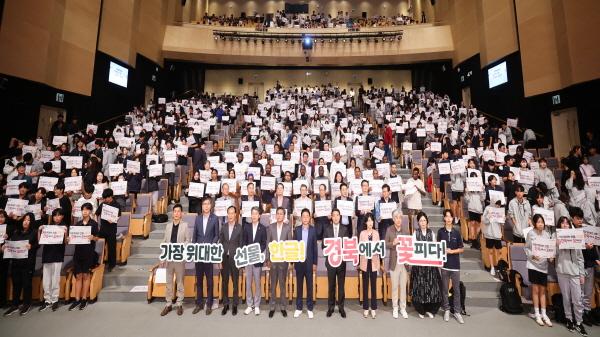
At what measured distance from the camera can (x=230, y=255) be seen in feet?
16.8

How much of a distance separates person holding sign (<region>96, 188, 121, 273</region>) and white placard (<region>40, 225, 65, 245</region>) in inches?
29.2

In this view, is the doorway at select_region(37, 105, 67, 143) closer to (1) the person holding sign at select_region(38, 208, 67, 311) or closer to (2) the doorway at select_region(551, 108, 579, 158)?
(1) the person holding sign at select_region(38, 208, 67, 311)

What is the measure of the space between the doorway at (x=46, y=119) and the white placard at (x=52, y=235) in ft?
24.6

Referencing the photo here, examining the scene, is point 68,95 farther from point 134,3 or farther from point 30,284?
point 30,284

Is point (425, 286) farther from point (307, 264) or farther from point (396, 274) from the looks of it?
point (307, 264)

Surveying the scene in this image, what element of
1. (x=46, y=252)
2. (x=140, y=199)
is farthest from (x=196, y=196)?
(x=46, y=252)

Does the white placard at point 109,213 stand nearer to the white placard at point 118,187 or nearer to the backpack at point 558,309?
the white placard at point 118,187

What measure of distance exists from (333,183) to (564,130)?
9171 millimetres

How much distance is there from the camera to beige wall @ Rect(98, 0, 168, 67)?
45.9ft

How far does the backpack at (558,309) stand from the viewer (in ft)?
15.5

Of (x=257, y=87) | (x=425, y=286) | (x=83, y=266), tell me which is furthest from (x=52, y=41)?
(x=425, y=286)

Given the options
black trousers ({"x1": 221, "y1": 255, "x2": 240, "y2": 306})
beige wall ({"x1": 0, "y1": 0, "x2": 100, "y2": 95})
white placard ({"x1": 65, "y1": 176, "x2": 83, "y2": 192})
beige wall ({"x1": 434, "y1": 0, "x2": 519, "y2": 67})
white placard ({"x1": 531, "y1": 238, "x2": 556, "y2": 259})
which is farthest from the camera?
beige wall ({"x1": 434, "y1": 0, "x2": 519, "y2": 67})

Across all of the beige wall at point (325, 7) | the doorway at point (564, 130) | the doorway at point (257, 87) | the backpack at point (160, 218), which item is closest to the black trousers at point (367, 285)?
the backpack at point (160, 218)

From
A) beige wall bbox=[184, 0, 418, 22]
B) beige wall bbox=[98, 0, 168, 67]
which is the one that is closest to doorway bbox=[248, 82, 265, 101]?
beige wall bbox=[98, 0, 168, 67]
